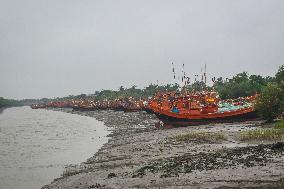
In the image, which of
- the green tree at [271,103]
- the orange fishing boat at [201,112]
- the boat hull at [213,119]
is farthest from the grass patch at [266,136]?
the boat hull at [213,119]

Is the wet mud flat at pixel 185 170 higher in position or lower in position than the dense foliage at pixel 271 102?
lower

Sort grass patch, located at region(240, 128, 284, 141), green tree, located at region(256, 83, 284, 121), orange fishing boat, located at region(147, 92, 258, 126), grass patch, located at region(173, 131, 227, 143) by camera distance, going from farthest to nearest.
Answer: orange fishing boat, located at region(147, 92, 258, 126) < green tree, located at region(256, 83, 284, 121) < grass patch, located at region(173, 131, 227, 143) < grass patch, located at region(240, 128, 284, 141)

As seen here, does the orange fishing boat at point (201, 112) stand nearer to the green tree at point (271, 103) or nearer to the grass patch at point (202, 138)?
the green tree at point (271, 103)

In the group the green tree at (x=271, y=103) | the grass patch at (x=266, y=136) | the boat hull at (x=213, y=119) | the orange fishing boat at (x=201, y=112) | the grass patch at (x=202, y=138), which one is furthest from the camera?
the orange fishing boat at (x=201, y=112)

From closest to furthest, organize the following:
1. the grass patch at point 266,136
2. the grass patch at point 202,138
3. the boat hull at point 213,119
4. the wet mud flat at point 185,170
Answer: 1. the wet mud flat at point 185,170
2. the grass patch at point 266,136
3. the grass patch at point 202,138
4. the boat hull at point 213,119

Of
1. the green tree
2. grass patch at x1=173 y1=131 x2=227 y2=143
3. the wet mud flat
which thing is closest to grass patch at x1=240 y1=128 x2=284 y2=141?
the wet mud flat

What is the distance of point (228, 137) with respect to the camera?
1271 inches

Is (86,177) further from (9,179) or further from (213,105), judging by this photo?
(213,105)

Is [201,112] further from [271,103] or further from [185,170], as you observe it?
[185,170]

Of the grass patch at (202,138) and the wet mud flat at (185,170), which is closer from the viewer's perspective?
the wet mud flat at (185,170)

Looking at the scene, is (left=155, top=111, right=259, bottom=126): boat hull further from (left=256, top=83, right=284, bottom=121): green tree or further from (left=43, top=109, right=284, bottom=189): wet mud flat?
(left=43, top=109, right=284, bottom=189): wet mud flat

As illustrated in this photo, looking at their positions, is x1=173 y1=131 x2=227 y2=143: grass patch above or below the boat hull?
below

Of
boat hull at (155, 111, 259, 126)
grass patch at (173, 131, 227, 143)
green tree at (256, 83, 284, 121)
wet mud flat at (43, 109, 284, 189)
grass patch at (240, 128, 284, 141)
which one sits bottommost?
wet mud flat at (43, 109, 284, 189)

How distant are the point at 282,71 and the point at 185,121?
41592mm
